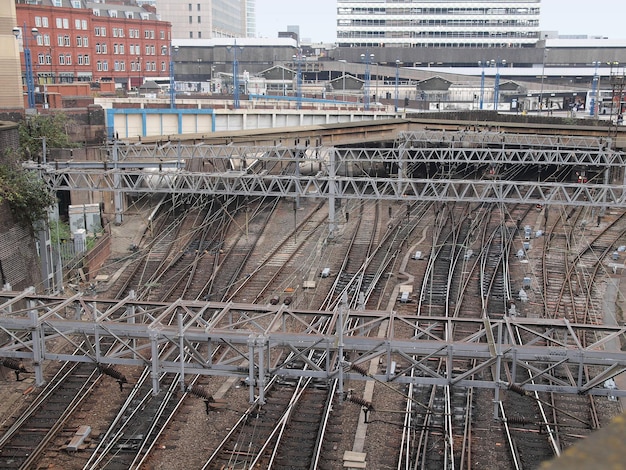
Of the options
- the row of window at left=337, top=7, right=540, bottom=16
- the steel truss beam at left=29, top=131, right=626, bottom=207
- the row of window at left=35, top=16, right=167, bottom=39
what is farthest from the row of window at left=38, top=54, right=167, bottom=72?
the steel truss beam at left=29, top=131, right=626, bottom=207

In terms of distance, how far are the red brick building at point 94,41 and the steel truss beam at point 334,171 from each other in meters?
31.0

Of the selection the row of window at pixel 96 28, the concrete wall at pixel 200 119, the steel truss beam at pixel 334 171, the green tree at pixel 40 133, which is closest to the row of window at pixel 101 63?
the row of window at pixel 96 28

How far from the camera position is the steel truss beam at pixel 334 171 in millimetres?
20578

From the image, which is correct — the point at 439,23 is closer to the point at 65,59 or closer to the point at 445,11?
the point at 445,11

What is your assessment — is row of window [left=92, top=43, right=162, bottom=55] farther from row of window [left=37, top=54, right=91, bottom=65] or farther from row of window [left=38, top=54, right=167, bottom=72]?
row of window [left=37, top=54, right=91, bottom=65]

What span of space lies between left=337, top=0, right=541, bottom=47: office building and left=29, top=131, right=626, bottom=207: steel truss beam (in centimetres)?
4629

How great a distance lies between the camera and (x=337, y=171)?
30.6 metres

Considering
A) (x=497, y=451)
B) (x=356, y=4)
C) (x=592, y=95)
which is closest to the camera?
(x=497, y=451)

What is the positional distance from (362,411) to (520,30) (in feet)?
259

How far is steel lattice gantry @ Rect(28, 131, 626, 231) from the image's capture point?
20.6 meters

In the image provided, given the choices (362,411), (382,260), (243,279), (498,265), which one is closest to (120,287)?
(243,279)

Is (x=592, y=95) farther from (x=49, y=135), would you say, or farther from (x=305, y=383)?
(x=305, y=383)

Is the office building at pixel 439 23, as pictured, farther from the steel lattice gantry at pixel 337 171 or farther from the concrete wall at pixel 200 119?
the steel lattice gantry at pixel 337 171

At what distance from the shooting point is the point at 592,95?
6091 cm
